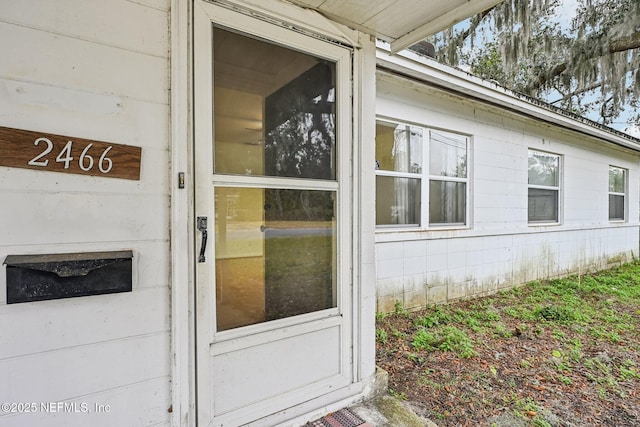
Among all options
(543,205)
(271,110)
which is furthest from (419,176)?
(543,205)

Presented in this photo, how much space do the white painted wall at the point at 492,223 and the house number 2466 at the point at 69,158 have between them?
2827 millimetres

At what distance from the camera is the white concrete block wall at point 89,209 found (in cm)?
111

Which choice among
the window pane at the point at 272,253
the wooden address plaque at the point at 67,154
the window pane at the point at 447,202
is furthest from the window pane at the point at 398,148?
the wooden address plaque at the point at 67,154

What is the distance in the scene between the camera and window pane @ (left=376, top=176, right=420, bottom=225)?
3727 millimetres

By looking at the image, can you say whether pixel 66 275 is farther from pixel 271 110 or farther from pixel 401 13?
pixel 401 13

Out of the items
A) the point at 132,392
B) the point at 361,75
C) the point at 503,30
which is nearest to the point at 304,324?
the point at 132,392

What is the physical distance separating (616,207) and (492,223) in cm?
525

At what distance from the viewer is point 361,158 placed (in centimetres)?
190

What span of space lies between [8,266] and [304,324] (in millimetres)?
1263

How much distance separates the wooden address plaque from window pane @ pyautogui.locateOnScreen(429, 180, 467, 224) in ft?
11.9

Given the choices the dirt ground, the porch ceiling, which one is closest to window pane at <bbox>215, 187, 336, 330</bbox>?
the porch ceiling

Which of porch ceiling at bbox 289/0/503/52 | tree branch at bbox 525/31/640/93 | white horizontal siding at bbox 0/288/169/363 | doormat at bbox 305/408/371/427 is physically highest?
tree branch at bbox 525/31/640/93

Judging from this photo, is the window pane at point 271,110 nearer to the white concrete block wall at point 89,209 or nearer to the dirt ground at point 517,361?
the white concrete block wall at point 89,209

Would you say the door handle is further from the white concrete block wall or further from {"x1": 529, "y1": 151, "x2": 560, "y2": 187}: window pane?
{"x1": 529, "y1": 151, "x2": 560, "y2": 187}: window pane
